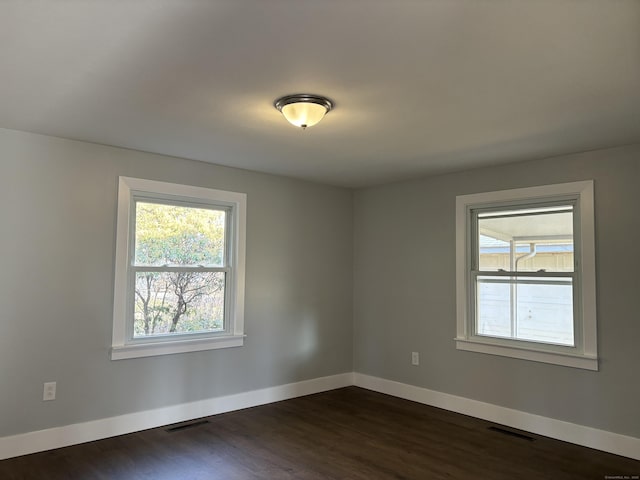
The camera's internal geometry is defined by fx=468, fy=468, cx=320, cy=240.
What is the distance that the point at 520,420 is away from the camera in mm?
3998

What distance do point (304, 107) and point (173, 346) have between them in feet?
8.13

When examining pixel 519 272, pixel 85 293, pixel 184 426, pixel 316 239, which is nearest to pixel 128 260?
pixel 85 293

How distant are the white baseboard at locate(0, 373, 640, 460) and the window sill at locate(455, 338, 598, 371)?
0.47 meters

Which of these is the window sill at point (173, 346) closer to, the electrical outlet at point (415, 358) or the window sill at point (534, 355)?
the electrical outlet at point (415, 358)

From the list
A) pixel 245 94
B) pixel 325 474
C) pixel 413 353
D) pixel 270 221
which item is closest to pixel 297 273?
pixel 270 221

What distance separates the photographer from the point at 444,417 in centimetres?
429

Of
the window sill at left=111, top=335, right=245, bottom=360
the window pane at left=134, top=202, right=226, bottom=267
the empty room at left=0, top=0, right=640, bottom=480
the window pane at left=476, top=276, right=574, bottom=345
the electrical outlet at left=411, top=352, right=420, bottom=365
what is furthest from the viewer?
the electrical outlet at left=411, top=352, right=420, bottom=365

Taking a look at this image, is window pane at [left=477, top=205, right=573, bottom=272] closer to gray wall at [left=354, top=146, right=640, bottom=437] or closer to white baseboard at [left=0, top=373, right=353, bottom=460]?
gray wall at [left=354, top=146, right=640, bottom=437]

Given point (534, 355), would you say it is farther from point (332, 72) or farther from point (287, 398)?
point (332, 72)

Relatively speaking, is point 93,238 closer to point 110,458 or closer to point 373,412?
point 110,458

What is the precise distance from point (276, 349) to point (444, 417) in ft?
5.73

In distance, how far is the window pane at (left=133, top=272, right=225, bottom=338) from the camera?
3980 millimetres

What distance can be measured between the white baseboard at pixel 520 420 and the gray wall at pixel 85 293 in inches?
48.3

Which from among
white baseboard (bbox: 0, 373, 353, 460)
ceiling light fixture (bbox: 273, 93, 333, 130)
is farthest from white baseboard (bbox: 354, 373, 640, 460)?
ceiling light fixture (bbox: 273, 93, 333, 130)
